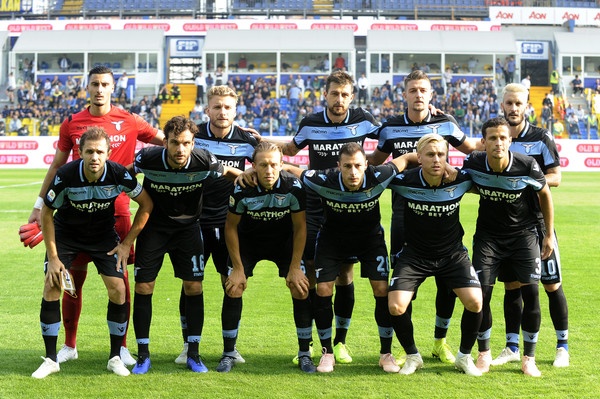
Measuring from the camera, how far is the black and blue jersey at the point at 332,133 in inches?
240

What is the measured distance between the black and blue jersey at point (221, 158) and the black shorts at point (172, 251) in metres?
0.40

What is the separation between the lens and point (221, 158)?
5988mm

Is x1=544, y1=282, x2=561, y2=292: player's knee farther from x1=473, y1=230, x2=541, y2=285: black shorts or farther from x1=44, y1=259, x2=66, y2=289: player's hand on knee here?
x1=44, y1=259, x2=66, y2=289: player's hand on knee

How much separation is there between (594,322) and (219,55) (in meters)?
34.3

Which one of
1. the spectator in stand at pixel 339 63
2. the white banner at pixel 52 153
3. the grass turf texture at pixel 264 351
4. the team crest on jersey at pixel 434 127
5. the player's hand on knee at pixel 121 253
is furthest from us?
the spectator in stand at pixel 339 63

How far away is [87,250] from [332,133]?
2314 mm

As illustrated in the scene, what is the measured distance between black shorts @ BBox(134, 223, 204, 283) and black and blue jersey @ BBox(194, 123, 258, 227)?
0.40 metres

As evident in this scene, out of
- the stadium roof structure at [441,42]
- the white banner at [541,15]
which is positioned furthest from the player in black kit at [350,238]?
the white banner at [541,15]

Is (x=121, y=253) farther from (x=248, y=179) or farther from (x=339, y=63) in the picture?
(x=339, y=63)

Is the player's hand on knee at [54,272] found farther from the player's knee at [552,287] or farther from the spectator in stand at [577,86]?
the spectator in stand at [577,86]

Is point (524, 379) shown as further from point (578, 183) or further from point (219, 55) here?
point (219, 55)

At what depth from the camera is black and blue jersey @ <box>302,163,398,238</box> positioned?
17.8 ft

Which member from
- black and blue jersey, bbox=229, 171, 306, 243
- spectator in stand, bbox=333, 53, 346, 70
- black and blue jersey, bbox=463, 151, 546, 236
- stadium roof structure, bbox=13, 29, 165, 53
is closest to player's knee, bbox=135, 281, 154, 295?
black and blue jersey, bbox=229, 171, 306, 243

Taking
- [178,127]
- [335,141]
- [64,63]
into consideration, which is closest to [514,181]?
[335,141]
